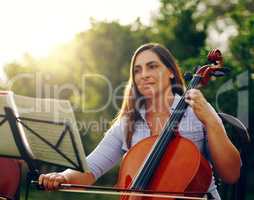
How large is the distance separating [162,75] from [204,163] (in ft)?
1.91

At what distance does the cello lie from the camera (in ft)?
8.07

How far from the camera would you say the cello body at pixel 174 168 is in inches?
96.6

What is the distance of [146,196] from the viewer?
241 centimetres

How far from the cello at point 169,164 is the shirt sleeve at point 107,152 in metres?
0.17

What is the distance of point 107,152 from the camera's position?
284 centimetres

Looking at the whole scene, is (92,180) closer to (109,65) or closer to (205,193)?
(205,193)

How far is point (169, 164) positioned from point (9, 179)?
2.51 feet

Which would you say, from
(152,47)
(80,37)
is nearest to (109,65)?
(80,37)

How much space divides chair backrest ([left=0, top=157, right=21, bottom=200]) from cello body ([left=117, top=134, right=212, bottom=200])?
497 millimetres

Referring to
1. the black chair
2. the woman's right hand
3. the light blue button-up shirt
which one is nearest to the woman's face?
the light blue button-up shirt

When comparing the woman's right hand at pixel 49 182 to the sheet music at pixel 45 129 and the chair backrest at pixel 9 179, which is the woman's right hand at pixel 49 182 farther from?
the chair backrest at pixel 9 179

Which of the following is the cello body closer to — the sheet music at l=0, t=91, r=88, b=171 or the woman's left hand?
the woman's left hand

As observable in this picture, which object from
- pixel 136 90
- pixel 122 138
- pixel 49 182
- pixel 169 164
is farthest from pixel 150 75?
pixel 49 182

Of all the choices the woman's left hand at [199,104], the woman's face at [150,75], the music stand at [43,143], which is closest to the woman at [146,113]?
the woman's face at [150,75]
